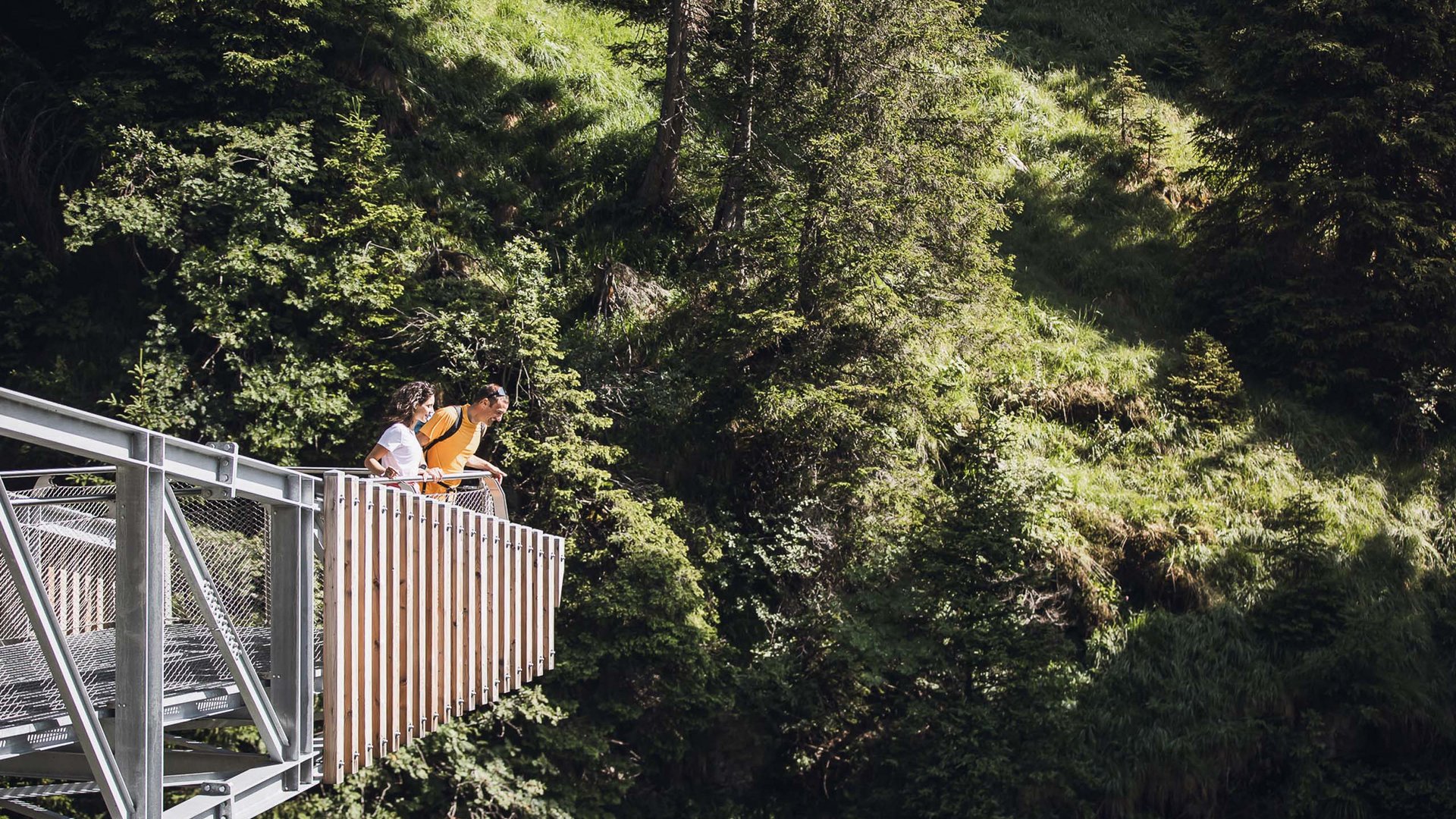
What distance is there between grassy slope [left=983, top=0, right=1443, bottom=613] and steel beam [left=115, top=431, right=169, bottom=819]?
35.3 ft

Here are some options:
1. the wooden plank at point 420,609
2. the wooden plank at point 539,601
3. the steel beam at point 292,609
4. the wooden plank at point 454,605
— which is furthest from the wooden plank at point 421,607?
the wooden plank at point 539,601

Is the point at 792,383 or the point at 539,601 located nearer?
the point at 539,601

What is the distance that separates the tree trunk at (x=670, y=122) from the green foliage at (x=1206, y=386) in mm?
7751

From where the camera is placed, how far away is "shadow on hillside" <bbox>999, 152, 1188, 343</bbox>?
19766 millimetres

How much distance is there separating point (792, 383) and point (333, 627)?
881 centimetres

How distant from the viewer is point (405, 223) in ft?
48.9

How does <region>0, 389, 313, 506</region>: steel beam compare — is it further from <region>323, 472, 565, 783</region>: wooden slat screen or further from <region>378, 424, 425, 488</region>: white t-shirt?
<region>378, 424, 425, 488</region>: white t-shirt

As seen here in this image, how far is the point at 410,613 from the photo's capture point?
6902 millimetres

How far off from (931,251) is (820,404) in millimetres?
2928

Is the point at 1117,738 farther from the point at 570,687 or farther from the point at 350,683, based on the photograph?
the point at 350,683

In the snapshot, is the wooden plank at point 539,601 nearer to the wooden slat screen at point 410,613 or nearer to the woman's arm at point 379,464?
the wooden slat screen at point 410,613

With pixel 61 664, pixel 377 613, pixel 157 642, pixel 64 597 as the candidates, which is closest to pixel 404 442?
pixel 377 613

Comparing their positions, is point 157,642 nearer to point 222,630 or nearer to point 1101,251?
point 222,630

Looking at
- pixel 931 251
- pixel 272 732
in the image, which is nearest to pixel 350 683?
pixel 272 732
